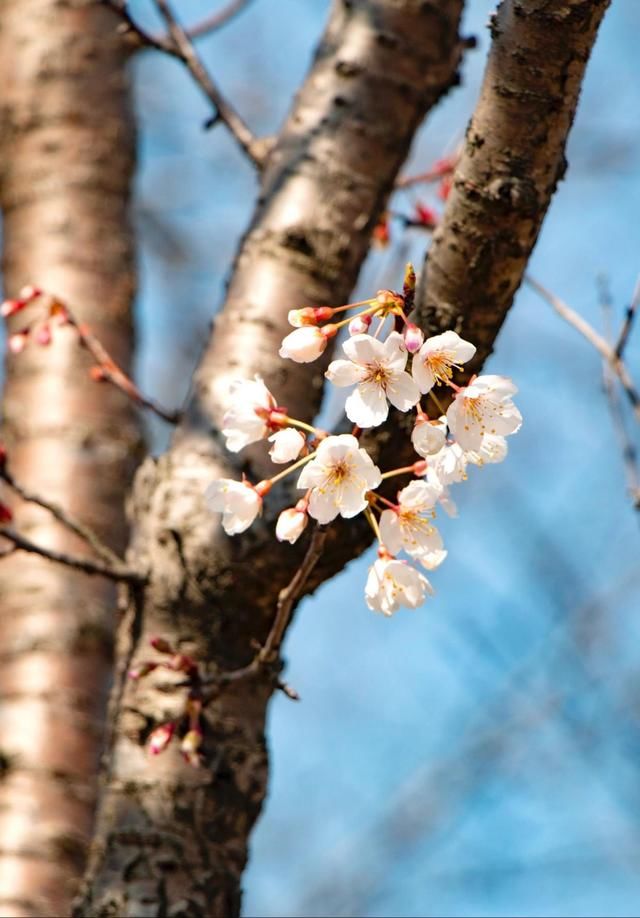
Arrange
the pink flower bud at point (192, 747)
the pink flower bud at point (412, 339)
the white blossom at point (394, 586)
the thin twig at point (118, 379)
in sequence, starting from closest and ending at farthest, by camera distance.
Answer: the pink flower bud at point (412, 339)
the white blossom at point (394, 586)
the pink flower bud at point (192, 747)
the thin twig at point (118, 379)

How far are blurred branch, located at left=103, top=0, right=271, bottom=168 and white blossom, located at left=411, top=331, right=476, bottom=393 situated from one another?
106 cm

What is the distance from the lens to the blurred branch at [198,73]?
78.8 inches

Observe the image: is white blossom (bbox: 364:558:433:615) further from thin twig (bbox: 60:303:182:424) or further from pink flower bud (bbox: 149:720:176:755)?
thin twig (bbox: 60:303:182:424)

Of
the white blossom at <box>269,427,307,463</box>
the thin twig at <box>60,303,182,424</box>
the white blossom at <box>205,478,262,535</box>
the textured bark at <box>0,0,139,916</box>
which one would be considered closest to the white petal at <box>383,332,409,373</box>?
the white blossom at <box>269,427,307,463</box>

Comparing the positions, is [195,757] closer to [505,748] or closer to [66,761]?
[66,761]

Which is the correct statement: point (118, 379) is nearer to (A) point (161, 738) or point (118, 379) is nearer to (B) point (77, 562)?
(B) point (77, 562)

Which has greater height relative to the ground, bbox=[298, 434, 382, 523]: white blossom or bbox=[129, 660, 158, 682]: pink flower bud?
bbox=[129, 660, 158, 682]: pink flower bud

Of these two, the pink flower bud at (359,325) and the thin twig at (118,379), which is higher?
the thin twig at (118,379)

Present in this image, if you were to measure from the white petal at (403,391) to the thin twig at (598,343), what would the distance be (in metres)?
0.66

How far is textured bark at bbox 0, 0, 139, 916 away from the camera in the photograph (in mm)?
1877

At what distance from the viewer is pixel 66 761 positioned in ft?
6.33

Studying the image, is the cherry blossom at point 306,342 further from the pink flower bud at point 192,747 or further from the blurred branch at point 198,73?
the blurred branch at point 198,73

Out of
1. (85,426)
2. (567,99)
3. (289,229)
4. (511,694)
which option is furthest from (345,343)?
(511,694)

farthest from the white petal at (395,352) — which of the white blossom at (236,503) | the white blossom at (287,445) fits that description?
the white blossom at (236,503)
